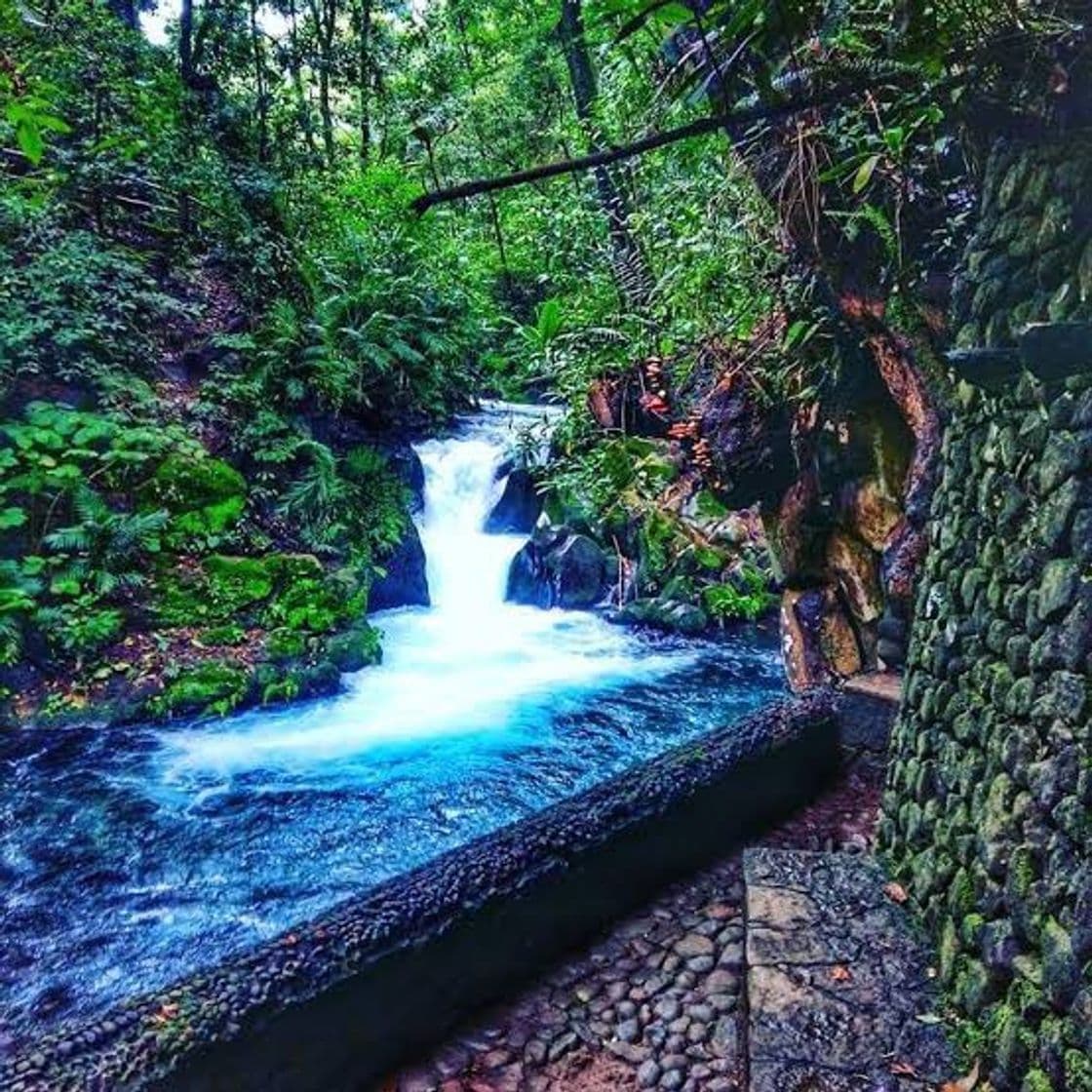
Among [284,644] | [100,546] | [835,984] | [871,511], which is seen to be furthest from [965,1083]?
[100,546]

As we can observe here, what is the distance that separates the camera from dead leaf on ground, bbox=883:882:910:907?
3.19 meters

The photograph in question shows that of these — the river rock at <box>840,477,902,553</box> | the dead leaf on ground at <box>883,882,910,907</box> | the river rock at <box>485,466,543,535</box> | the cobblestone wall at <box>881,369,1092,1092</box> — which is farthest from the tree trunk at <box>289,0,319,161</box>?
the dead leaf on ground at <box>883,882,910,907</box>

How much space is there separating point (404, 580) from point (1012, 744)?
9.56 meters

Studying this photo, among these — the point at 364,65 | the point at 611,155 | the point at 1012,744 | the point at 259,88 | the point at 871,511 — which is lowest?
the point at 1012,744

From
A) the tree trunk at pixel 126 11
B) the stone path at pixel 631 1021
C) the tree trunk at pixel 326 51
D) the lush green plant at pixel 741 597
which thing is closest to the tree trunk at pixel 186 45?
the tree trunk at pixel 126 11

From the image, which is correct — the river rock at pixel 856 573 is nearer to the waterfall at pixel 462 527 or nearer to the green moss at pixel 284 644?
the green moss at pixel 284 644

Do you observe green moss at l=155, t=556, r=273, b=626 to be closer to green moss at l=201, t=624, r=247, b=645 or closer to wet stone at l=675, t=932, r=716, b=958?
green moss at l=201, t=624, r=247, b=645

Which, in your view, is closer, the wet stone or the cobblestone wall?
the cobblestone wall

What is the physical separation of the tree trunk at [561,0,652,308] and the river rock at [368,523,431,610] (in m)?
4.75

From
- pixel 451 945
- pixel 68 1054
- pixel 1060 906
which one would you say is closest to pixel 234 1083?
pixel 68 1054

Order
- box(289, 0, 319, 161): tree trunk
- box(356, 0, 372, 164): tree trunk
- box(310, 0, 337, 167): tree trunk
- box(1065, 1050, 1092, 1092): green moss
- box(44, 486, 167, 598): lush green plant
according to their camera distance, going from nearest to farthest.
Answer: box(1065, 1050, 1092, 1092): green moss < box(44, 486, 167, 598): lush green plant < box(289, 0, 319, 161): tree trunk < box(310, 0, 337, 167): tree trunk < box(356, 0, 372, 164): tree trunk

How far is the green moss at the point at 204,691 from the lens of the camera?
7504mm

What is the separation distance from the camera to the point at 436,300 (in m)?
14.1

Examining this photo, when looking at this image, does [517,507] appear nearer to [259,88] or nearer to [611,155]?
[259,88]
